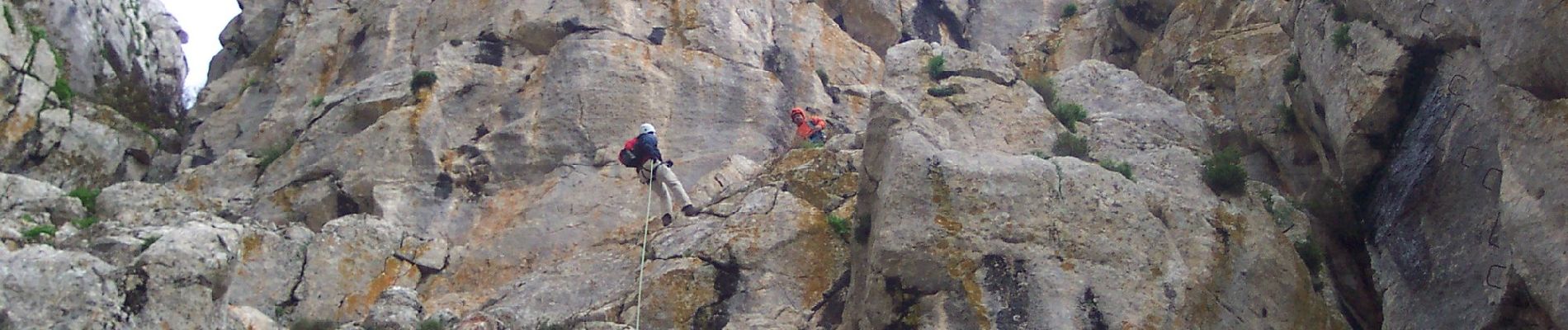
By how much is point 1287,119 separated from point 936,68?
5840 mm

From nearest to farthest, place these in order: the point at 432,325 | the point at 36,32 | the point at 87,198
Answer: the point at 432,325
the point at 87,198
the point at 36,32

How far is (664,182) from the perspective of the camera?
25.8m

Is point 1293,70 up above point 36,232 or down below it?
above

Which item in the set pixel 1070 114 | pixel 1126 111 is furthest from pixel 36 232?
pixel 1126 111

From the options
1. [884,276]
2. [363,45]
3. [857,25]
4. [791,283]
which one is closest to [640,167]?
[791,283]

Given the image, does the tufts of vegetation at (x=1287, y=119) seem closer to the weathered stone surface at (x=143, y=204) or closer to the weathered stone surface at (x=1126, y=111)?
the weathered stone surface at (x=1126, y=111)

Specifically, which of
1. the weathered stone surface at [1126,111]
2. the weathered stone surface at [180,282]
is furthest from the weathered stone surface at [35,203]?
the weathered stone surface at [1126,111]

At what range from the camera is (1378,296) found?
2181 centimetres

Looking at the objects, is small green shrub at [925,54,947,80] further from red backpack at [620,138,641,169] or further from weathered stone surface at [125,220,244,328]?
weathered stone surface at [125,220,244,328]

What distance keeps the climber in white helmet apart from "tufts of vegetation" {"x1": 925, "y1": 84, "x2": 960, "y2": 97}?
438 centimetres

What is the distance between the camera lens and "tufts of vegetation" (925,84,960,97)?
25.8 m

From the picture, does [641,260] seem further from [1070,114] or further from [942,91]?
[1070,114]

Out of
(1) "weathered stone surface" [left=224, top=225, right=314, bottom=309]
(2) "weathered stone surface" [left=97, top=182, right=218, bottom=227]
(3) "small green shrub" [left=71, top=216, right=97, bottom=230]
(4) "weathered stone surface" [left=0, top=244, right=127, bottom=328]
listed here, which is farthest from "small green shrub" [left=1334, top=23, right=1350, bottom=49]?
(3) "small green shrub" [left=71, top=216, right=97, bottom=230]

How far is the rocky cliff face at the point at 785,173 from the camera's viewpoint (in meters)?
19.2
